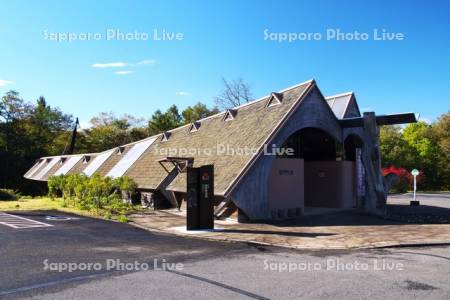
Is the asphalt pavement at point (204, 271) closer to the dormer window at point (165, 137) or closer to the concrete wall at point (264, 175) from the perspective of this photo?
the concrete wall at point (264, 175)

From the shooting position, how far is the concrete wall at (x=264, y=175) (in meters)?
17.4

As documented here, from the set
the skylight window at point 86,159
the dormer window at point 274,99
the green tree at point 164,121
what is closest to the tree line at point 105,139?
the green tree at point 164,121

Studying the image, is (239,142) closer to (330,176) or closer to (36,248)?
(330,176)

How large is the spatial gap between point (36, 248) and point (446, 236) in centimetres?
1368

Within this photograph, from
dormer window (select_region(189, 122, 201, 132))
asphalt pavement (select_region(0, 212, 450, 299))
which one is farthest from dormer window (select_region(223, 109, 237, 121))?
asphalt pavement (select_region(0, 212, 450, 299))

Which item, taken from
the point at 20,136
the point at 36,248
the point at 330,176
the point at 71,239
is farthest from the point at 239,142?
the point at 20,136

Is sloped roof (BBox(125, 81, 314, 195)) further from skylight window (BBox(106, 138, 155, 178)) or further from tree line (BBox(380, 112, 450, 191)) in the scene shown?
tree line (BBox(380, 112, 450, 191))

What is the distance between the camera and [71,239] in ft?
44.2

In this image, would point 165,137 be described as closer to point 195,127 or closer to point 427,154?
point 195,127


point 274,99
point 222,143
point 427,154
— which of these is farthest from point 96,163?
point 427,154

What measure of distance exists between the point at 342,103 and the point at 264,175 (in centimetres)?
1064

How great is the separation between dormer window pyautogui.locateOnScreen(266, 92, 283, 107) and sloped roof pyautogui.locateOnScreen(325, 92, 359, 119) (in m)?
5.50

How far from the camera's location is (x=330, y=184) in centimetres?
Answer: 2391

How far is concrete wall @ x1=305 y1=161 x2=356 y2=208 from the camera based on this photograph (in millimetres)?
23484
